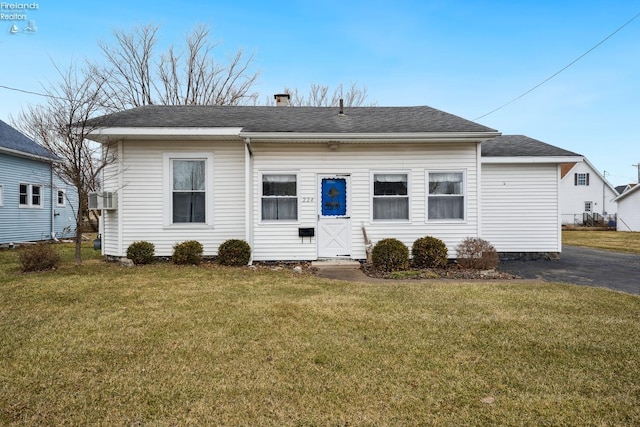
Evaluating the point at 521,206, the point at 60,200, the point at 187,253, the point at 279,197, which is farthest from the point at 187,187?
the point at 60,200

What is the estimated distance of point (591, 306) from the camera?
5.16m

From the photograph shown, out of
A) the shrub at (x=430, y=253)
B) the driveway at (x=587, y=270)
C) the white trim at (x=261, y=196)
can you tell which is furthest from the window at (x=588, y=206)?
the white trim at (x=261, y=196)

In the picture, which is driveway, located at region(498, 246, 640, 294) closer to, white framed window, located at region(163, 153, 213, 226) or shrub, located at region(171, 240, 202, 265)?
shrub, located at region(171, 240, 202, 265)

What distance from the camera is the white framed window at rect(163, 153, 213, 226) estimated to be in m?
9.27

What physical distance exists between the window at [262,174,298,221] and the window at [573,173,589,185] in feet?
117

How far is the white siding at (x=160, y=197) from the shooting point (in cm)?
916

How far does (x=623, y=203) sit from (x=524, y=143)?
25403mm

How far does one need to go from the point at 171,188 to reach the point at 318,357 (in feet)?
24.1

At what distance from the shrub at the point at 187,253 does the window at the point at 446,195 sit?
238 inches

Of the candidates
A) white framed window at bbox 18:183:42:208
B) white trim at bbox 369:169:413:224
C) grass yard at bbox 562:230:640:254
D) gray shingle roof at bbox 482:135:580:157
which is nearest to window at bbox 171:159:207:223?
white trim at bbox 369:169:413:224

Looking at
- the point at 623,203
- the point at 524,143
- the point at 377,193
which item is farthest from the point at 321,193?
the point at 623,203

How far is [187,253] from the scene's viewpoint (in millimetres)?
8609

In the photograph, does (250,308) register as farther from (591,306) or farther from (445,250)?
(445,250)

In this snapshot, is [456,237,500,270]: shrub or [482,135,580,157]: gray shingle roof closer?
[456,237,500,270]: shrub
